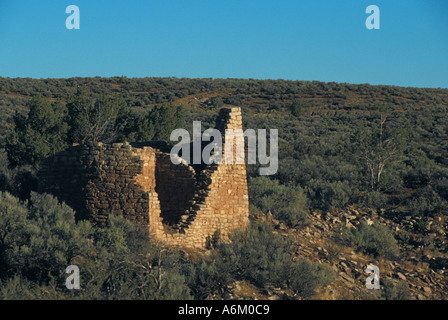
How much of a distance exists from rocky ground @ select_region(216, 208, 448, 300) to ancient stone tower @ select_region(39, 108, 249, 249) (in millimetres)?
1997

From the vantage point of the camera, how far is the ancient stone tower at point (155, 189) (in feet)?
43.7

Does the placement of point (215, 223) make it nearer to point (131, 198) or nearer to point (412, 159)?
point (131, 198)

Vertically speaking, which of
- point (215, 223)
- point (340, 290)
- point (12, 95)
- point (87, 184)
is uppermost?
point (12, 95)

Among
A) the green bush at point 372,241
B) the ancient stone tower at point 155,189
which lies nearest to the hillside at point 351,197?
the green bush at point 372,241

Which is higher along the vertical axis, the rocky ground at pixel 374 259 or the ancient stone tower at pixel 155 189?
the ancient stone tower at pixel 155 189

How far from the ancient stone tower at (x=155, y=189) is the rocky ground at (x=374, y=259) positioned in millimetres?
1997

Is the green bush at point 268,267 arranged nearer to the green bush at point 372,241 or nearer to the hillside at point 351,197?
the hillside at point 351,197

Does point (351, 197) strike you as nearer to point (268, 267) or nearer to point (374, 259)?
point (374, 259)

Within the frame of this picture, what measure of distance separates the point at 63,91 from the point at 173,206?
39.5 metres

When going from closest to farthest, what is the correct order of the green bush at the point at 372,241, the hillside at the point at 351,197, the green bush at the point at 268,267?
the green bush at the point at 268,267
the hillside at the point at 351,197
the green bush at the point at 372,241

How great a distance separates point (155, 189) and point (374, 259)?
598cm

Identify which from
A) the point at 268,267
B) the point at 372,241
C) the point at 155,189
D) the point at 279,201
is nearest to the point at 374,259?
the point at 372,241
